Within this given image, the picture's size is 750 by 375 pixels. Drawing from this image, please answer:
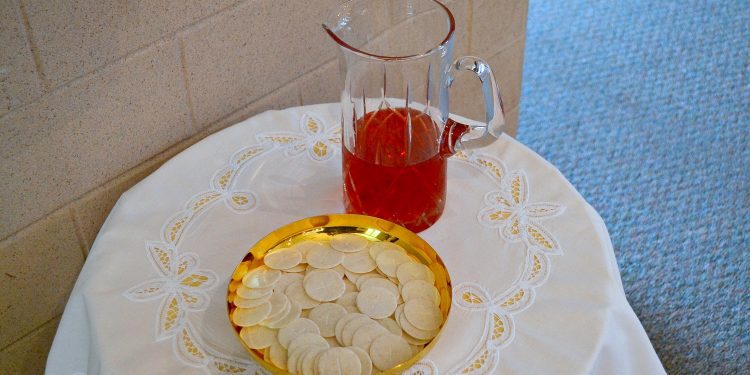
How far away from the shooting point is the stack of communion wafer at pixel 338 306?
30.9 inches

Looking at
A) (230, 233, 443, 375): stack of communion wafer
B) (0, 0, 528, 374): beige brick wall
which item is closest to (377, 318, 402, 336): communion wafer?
(230, 233, 443, 375): stack of communion wafer

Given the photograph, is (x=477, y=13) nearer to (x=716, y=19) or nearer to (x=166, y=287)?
(x=166, y=287)

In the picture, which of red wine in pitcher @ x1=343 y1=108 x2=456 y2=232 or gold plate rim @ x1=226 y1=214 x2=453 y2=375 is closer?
gold plate rim @ x1=226 y1=214 x2=453 y2=375

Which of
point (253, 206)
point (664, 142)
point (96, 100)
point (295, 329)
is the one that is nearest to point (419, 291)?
point (295, 329)

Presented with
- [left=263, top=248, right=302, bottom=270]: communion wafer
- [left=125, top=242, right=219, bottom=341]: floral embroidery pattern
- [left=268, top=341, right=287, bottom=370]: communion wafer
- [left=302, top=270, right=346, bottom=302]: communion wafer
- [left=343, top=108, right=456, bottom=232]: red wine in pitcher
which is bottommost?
[left=125, top=242, right=219, bottom=341]: floral embroidery pattern

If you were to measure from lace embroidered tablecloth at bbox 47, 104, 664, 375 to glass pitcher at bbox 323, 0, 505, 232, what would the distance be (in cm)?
6

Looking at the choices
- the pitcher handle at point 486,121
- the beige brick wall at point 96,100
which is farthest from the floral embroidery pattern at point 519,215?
the beige brick wall at point 96,100

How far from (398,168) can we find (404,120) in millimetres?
67

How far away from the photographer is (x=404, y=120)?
978mm

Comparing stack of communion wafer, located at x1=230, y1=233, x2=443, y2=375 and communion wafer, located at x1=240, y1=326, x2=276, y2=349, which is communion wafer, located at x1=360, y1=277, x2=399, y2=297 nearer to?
stack of communion wafer, located at x1=230, y1=233, x2=443, y2=375

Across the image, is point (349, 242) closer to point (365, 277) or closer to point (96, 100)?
point (365, 277)

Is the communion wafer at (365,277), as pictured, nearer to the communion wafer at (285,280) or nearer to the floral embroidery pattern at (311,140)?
the communion wafer at (285,280)

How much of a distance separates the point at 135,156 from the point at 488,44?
0.88 metres

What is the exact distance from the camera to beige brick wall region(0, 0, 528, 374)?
997mm
